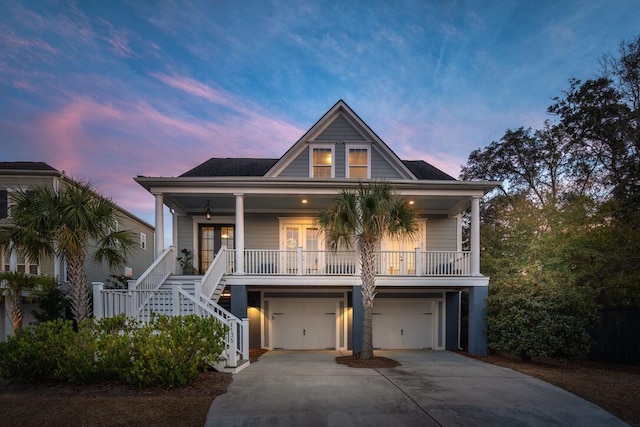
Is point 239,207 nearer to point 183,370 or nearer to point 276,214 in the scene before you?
point 276,214

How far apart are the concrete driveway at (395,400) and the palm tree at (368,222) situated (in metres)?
1.84

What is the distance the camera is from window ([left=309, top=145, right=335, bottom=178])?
1290cm

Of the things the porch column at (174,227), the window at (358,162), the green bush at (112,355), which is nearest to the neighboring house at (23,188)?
the porch column at (174,227)

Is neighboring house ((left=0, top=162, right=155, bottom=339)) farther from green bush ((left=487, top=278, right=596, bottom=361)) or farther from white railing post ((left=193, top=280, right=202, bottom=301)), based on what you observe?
green bush ((left=487, top=278, right=596, bottom=361))

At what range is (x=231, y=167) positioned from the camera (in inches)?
570

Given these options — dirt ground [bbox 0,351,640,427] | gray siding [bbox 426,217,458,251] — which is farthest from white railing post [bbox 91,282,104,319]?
gray siding [bbox 426,217,458,251]

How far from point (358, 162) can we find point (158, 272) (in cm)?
773

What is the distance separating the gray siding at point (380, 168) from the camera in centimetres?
1288

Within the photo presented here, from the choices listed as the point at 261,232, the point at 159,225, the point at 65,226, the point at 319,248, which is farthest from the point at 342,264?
the point at 65,226

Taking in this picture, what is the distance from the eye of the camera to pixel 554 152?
19844mm

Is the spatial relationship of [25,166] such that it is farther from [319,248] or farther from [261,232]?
[319,248]

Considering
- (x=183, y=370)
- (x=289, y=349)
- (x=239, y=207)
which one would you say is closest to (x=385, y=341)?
(x=289, y=349)

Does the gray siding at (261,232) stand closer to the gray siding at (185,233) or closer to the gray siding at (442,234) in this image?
the gray siding at (185,233)

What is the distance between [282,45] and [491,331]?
12244 millimetres
